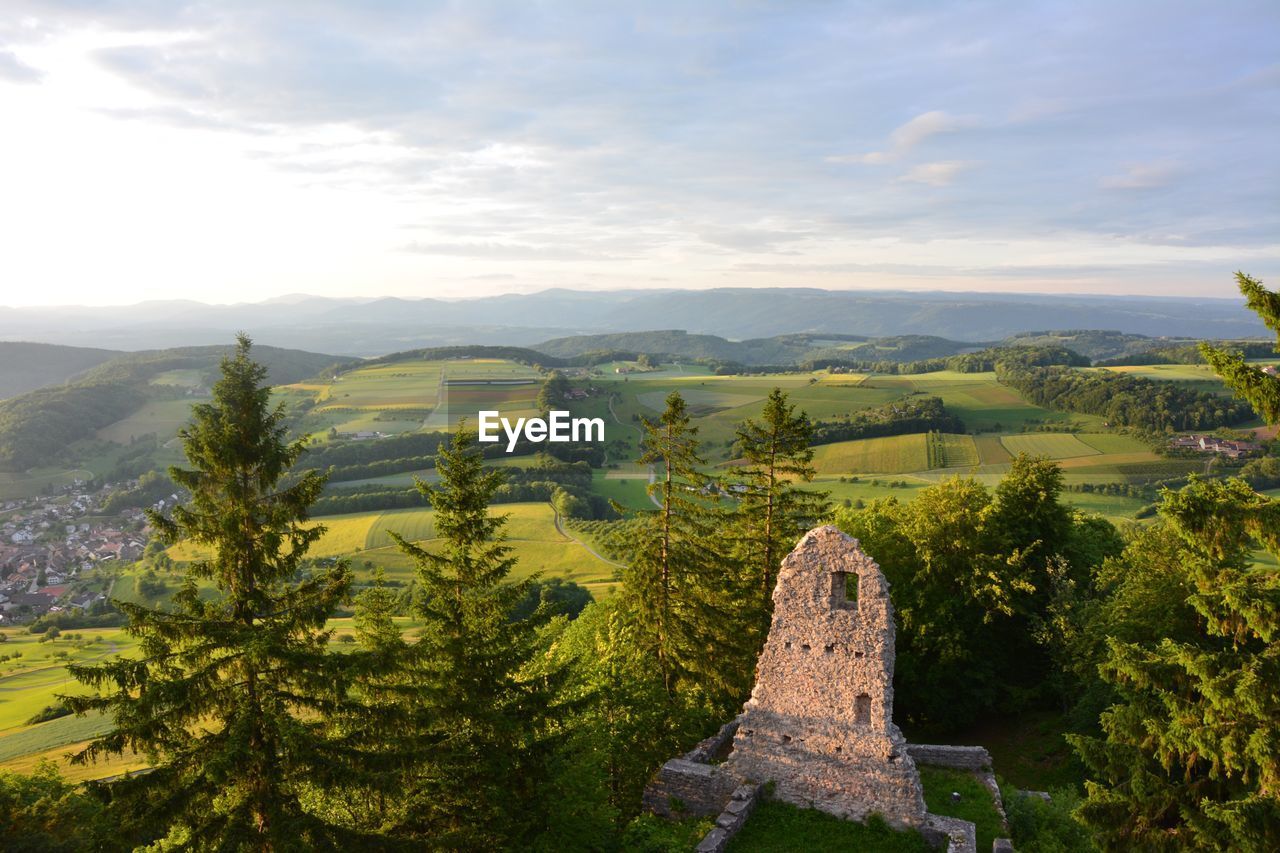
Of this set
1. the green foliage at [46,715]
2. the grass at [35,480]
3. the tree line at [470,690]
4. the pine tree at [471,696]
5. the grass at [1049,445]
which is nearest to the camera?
the tree line at [470,690]

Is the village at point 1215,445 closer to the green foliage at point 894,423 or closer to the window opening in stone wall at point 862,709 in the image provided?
the green foliage at point 894,423

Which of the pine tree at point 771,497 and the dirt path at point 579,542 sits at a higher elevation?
the pine tree at point 771,497

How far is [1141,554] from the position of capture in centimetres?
2325

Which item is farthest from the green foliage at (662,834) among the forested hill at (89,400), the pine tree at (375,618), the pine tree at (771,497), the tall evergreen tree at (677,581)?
the forested hill at (89,400)

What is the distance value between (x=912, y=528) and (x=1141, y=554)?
23.3 ft

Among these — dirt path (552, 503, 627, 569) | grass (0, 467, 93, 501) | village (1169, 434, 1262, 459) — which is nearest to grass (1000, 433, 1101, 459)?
village (1169, 434, 1262, 459)

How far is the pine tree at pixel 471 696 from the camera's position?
12922 millimetres

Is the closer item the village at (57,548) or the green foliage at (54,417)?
the village at (57,548)

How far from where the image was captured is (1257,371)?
35.9 ft

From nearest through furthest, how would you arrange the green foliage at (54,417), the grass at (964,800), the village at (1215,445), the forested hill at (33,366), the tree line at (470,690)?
the tree line at (470,690), the grass at (964,800), the village at (1215,445), the green foliage at (54,417), the forested hill at (33,366)

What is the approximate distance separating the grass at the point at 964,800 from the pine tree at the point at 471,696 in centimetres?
900

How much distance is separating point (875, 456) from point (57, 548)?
108059mm

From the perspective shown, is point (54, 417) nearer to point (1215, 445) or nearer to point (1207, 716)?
point (1207, 716)

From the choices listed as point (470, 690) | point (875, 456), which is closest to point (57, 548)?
point (875, 456)
